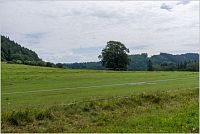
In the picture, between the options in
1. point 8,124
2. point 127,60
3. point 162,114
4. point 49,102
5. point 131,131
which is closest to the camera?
point 131,131

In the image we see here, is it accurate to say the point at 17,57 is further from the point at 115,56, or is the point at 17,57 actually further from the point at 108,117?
the point at 108,117

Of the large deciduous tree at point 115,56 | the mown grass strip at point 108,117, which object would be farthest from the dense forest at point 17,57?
the mown grass strip at point 108,117

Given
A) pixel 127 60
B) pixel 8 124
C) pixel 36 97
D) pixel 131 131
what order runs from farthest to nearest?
pixel 127 60
pixel 36 97
pixel 8 124
pixel 131 131

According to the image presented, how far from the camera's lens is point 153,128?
11969 millimetres

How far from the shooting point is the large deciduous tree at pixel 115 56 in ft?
338

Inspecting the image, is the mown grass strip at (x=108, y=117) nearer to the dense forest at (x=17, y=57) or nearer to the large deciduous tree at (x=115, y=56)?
the dense forest at (x=17, y=57)

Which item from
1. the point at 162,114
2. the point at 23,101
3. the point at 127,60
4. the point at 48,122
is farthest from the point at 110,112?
the point at 127,60

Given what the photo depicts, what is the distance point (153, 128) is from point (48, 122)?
328cm

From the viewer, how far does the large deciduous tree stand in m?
103

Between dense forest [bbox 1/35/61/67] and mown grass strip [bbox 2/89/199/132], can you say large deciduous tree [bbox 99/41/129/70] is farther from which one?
mown grass strip [bbox 2/89/199/132]

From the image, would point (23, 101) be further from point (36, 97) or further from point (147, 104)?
point (147, 104)

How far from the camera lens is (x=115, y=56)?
344 feet

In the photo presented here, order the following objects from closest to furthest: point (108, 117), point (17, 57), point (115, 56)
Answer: point (108, 117), point (115, 56), point (17, 57)

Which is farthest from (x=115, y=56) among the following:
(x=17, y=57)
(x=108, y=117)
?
(x=108, y=117)
